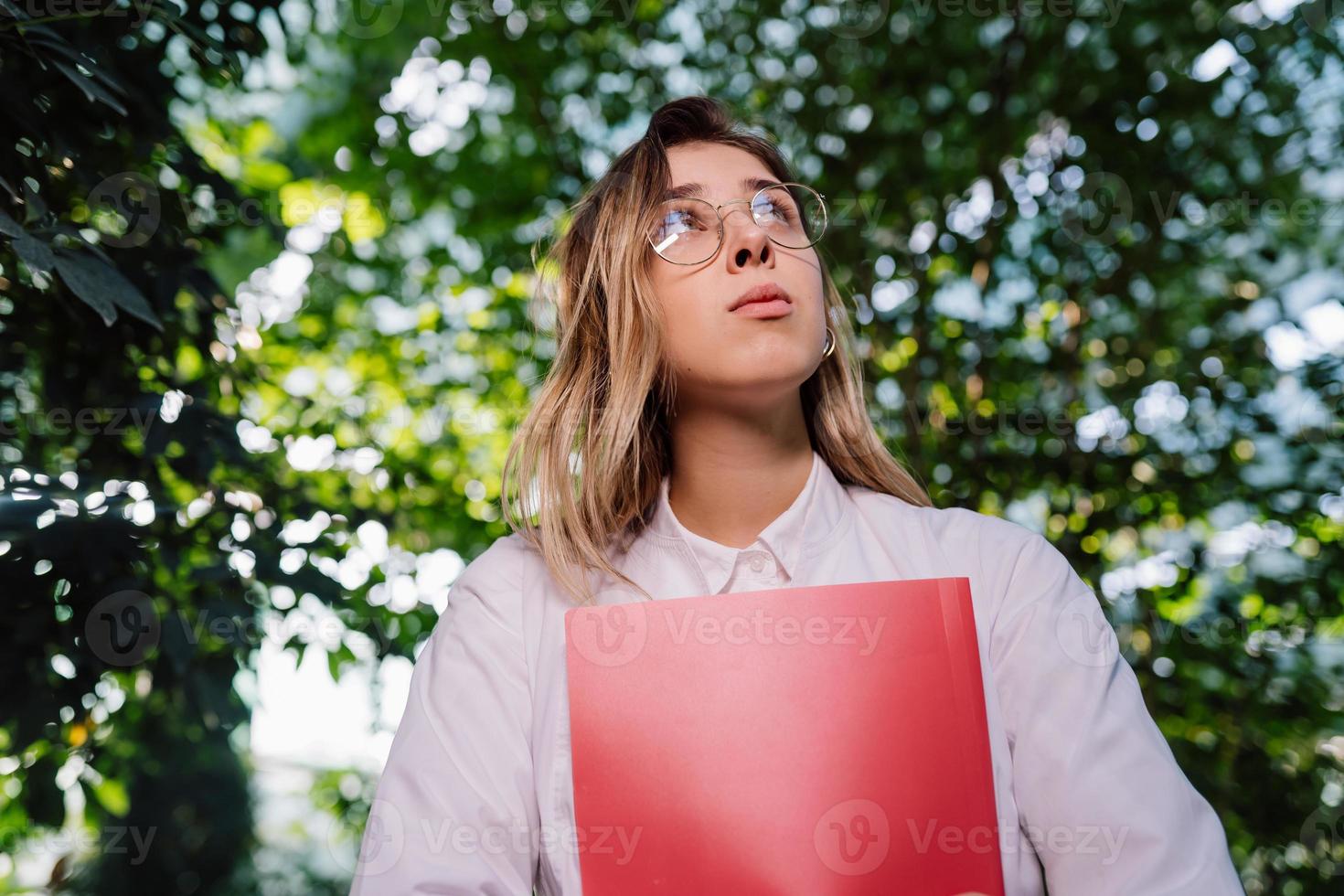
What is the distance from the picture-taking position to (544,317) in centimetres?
202

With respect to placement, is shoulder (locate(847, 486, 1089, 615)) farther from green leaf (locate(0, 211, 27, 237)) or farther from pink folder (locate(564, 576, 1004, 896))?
green leaf (locate(0, 211, 27, 237))

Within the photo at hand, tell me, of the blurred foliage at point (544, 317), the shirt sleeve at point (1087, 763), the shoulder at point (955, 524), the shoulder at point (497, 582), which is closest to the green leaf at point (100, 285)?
the blurred foliage at point (544, 317)

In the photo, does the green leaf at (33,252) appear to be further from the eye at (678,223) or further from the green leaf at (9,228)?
the eye at (678,223)

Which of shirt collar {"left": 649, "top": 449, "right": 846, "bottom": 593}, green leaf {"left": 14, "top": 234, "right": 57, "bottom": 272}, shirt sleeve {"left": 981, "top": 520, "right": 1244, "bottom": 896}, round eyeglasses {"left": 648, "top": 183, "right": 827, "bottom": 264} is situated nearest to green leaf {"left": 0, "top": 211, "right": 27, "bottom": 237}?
green leaf {"left": 14, "top": 234, "right": 57, "bottom": 272}

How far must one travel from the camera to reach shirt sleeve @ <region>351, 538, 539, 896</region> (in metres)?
1.18

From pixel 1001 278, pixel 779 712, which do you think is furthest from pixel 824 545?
pixel 1001 278

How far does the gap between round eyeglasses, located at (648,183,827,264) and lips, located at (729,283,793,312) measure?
0.29ft

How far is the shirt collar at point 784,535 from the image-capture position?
1491 mm

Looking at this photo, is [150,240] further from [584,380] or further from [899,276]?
[899,276]

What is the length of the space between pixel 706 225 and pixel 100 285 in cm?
88

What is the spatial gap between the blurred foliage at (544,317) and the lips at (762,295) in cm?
57

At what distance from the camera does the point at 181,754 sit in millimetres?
2447

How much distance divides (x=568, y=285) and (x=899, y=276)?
1719 mm

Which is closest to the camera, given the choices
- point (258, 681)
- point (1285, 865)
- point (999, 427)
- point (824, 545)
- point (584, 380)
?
point (824, 545)
